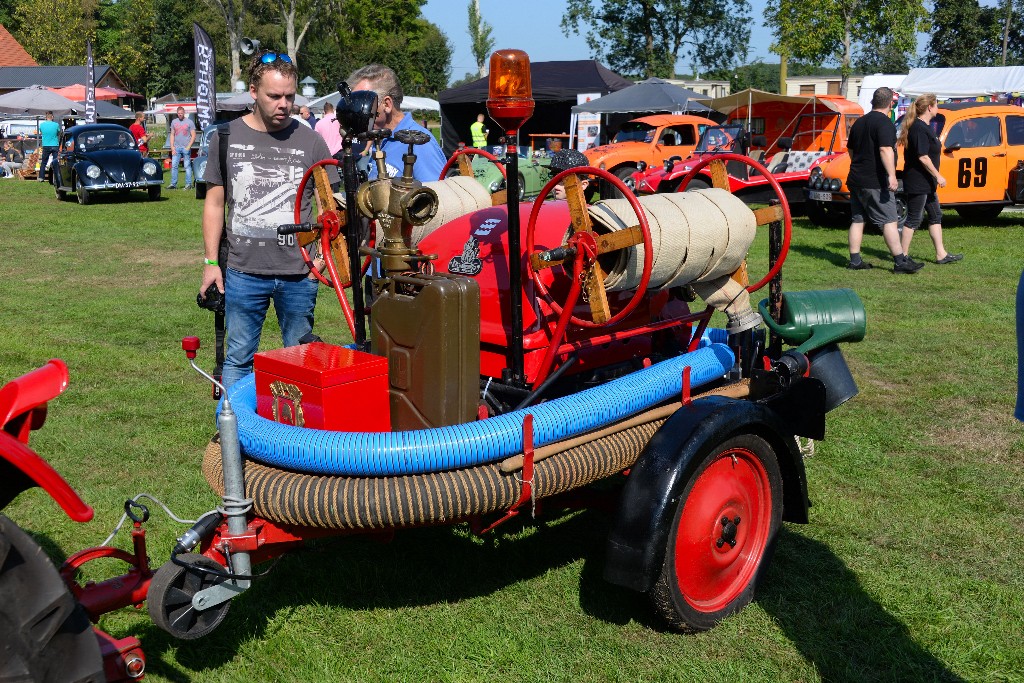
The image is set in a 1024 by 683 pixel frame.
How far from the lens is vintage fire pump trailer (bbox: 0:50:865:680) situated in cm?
285

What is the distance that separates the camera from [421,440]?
9.82 feet

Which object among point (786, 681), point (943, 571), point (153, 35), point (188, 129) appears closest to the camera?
point (786, 681)

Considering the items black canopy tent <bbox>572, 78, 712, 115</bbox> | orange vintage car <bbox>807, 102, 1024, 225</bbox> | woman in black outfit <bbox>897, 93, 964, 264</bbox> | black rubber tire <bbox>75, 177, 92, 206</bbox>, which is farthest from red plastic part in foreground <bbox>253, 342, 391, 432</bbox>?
black canopy tent <bbox>572, 78, 712, 115</bbox>

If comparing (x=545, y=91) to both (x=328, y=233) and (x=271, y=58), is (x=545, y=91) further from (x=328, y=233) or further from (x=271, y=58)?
(x=328, y=233)

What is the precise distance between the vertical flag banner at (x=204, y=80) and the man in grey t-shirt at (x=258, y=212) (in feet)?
53.1

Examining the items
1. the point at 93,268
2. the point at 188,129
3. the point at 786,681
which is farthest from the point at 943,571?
the point at 188,129

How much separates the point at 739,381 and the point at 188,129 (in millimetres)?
20134

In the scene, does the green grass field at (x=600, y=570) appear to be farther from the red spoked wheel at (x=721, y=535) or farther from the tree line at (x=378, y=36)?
the tree line at (x=378, y=36)

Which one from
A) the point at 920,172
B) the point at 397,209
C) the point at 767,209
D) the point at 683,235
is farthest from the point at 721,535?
the point at 920,172

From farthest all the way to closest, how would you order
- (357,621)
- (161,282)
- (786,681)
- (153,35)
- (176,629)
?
(153,35) → (161,282) → (357,621) → (786,681) → (176,629)

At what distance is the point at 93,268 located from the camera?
11.3 meters

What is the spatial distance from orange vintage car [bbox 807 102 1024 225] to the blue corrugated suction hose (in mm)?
11394

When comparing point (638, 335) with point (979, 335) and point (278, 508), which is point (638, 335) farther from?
point (979, 335)

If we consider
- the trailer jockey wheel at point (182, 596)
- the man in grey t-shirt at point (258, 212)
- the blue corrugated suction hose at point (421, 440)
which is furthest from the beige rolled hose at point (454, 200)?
the trailer jockey wheel at point (182, 596)
